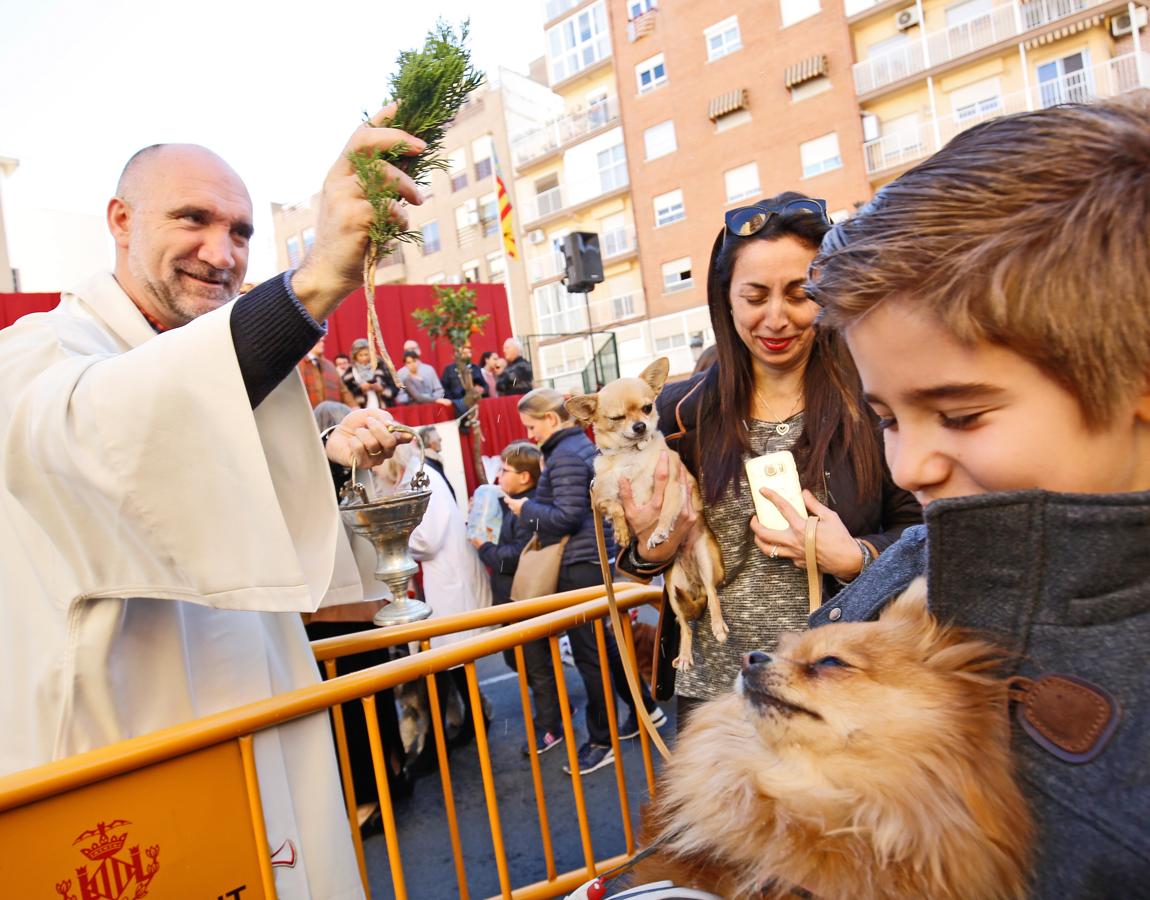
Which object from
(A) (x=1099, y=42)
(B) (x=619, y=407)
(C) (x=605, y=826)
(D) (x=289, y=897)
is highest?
(A) (x=1099, y=42)

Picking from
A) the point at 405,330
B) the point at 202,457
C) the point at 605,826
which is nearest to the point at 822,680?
the point at 202,457

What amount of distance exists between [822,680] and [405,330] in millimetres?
17451

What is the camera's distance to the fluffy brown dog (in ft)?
2.28

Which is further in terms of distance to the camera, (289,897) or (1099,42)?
(1099,42)

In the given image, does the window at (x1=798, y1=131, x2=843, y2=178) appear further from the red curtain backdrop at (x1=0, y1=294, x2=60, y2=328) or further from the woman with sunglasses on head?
the woman with sunglasses on head

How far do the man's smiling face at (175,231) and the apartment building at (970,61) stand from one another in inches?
838

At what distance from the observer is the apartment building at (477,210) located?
111ft

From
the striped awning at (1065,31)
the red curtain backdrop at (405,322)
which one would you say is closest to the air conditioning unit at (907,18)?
the striped awning at (1065,31)

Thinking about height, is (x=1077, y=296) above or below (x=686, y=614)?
above

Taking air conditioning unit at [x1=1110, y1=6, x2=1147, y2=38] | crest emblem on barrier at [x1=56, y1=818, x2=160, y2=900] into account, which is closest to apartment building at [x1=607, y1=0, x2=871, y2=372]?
air conditioning unit at [x1=1110, y1=6, x2=1147, y2=38]

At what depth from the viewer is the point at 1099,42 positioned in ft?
64.0

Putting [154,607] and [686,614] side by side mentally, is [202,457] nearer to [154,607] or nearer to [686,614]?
[154,607]

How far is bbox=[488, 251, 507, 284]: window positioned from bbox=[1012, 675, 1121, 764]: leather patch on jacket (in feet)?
115

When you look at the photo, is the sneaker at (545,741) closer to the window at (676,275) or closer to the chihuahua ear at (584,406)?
the chihuahua ear at (584,406)
